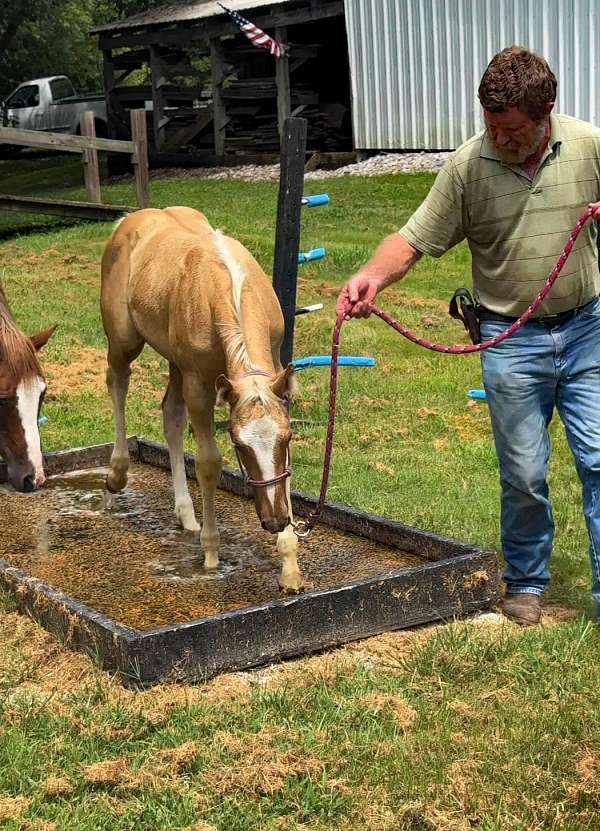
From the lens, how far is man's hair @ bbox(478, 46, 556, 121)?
4.92 m

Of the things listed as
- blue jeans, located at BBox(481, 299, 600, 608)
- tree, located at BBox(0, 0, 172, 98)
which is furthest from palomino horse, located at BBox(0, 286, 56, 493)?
tree, located at BBox(0, 0, 172, 98)

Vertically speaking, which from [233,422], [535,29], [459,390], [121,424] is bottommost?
[459,390]

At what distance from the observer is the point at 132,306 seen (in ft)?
23.0

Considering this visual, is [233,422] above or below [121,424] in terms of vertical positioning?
above

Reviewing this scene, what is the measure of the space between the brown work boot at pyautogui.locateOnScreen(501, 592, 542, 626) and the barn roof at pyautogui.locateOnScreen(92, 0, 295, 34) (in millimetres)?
20386

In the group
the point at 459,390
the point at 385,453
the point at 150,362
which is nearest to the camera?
the point at 385,453

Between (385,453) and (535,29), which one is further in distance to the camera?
(535,29)

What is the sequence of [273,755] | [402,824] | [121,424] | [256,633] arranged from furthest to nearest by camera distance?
[121,424] < [256,633] < [273,755] < [402,824]

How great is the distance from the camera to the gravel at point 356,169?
70.5 feet

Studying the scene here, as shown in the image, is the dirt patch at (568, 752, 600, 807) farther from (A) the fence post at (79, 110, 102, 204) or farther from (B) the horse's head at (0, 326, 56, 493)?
(A) the fence post at (79, 110, 102, 204)

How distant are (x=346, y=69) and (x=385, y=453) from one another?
19336 millimetres

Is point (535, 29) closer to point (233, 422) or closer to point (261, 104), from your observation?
point (261, 104)

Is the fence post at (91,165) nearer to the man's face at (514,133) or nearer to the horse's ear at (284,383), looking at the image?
the horse's ear at (284,383)

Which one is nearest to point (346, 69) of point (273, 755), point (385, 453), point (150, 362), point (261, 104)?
point (261, 104)
